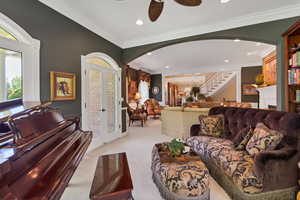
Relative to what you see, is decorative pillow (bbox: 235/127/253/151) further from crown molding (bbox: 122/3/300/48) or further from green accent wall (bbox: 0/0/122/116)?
green accent wall (bbox: 0/0/122/116)

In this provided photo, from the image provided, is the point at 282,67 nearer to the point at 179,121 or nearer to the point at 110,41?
the point at 179,121

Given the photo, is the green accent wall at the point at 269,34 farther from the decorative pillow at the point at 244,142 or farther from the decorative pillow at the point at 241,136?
the decorative pillow at the point at 244,142

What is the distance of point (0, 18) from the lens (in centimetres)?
191

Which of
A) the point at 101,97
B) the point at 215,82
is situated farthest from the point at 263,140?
the point at 215,82

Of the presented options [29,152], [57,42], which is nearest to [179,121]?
[57,42]

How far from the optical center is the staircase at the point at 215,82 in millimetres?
9729

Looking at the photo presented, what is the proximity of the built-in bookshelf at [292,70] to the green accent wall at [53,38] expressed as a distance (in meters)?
4.05

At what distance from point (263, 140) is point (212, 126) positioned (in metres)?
1.11

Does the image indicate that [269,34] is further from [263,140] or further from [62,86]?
[62,86]

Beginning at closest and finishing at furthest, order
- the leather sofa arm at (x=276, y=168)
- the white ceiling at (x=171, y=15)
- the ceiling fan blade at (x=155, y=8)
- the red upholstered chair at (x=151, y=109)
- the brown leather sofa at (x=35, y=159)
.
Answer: the brown leather sofa at (x=35, y=159), the leather sofa arm at (x=276, y=168), the ceiling fan blade at (x=155, y=8), the white ceiling at (x=171, y=15), the red upholstered chair at (x=151, y=109)

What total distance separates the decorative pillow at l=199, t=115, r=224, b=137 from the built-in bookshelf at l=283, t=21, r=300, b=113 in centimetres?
122

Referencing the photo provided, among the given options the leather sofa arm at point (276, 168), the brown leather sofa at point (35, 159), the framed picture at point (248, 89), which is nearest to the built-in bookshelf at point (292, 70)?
the leather sofa arm at point (276, 168)

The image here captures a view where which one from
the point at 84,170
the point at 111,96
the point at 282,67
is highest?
the point at 282,67

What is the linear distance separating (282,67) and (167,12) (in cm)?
257
